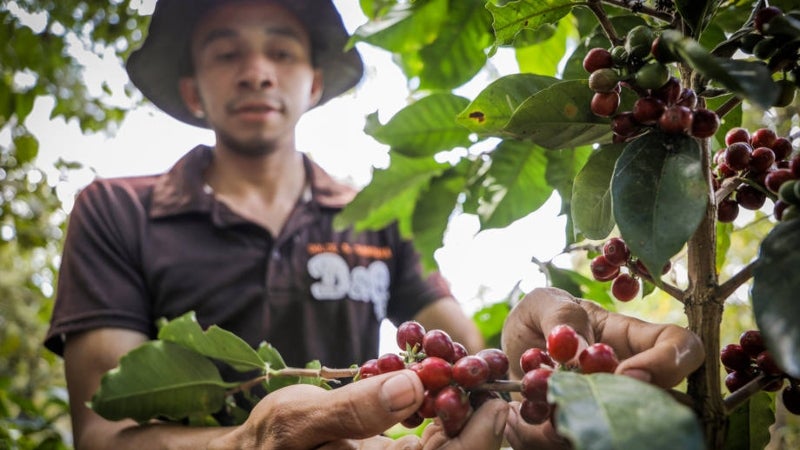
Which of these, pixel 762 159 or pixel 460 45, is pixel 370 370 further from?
pixel 460 45

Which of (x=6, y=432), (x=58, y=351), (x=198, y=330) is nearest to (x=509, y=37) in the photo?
(x=198, y=330)

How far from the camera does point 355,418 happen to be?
28.2 inches

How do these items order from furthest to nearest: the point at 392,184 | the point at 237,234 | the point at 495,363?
the point at 237,234 → the point at 392,184 → the point at 495,363

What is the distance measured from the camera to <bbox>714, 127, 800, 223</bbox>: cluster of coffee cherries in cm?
67

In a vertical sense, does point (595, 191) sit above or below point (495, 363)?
above

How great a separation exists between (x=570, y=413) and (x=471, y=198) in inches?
42.7

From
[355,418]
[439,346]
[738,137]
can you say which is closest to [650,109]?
[738,137]

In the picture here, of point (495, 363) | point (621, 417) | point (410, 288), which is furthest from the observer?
point (410, 288)

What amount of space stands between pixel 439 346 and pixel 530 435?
165 mm

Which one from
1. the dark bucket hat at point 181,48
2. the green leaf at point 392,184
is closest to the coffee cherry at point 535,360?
the green leaf at point 392,184

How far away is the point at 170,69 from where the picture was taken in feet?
8.14

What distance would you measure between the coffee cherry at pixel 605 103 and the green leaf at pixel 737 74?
0.13m

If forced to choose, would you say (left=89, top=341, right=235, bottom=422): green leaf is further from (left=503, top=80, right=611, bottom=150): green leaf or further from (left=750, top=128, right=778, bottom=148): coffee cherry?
(left=750, top=128, right=778, bottom=148): coffee cherry

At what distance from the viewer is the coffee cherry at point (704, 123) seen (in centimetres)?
67
